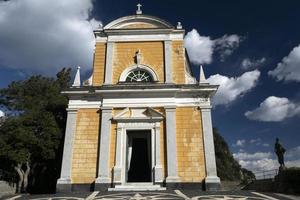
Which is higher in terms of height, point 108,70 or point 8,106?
point 108,70

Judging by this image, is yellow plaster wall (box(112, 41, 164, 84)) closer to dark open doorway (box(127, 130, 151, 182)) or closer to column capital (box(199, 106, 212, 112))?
column capital (box(199, 106, 212, 112))

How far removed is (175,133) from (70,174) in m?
5.84

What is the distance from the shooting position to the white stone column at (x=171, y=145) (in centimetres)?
1423

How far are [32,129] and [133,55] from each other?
304 inches

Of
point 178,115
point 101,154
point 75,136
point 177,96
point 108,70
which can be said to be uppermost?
point 108,70

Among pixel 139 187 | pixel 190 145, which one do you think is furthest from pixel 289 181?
pixel 139 187

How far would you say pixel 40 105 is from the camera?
19.9 metres

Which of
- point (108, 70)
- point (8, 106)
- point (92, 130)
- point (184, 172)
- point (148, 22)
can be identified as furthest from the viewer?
point (8, 106)

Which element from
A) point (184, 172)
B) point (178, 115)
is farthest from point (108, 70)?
point (184, 172)

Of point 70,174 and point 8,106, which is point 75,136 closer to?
point 70,174

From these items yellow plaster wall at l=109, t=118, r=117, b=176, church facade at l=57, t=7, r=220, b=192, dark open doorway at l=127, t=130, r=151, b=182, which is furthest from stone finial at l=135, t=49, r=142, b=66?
dark open doorway at l=127, t=130, r=151, b=182

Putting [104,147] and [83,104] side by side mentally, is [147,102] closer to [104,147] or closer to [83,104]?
[104,147]

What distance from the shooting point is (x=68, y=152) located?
49.0 ft

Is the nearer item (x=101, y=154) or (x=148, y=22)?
(x=101, y=154)
